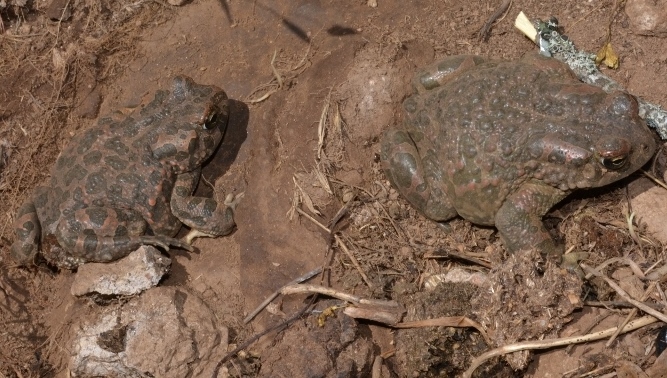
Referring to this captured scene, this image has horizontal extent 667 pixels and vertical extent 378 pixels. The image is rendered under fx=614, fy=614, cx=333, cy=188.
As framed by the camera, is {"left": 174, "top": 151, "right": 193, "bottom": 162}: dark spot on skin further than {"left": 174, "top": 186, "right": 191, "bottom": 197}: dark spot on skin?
No

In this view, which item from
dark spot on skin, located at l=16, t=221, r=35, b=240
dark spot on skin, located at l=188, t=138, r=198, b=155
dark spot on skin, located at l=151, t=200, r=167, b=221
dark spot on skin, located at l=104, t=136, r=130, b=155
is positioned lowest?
dark spot on skin, located at l=151, t=200, r=167, b=221

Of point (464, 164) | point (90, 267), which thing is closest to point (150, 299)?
point (90, 267)

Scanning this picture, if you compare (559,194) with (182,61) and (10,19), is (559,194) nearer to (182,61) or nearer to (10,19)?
(182,61)

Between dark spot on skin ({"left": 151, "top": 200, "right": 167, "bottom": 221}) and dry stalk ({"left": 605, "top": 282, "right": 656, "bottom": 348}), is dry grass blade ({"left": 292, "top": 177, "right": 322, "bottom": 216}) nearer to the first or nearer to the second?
dark spot on skin ({"left": 151, "top": 200, "right": 167, "bottom": 221})

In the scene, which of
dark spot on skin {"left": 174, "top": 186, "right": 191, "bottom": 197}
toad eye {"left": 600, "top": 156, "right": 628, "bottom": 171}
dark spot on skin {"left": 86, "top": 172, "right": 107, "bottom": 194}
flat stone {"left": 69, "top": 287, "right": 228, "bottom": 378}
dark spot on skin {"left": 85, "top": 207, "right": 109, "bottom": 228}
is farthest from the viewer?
dark spot on skin {"left": 174, "top": 186, "right": 191, "bottom": 197}

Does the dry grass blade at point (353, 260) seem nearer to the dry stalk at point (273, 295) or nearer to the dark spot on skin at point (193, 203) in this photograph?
the dry stalk at point (273, 295)

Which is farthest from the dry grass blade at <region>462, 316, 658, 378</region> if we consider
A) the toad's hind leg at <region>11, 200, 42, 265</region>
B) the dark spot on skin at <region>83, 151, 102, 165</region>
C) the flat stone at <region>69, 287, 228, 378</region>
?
the toad's hind leg at <region>11, 200, 42, 265</region>
